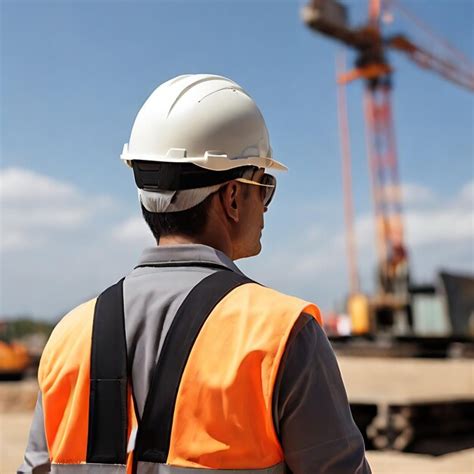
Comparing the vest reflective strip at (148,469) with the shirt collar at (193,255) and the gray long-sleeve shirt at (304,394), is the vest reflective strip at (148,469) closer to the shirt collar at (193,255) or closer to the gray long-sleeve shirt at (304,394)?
the gray long-sleeve shirt at (304,394)

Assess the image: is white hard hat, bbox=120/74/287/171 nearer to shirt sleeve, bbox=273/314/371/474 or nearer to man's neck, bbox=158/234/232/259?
man's neck, bbox=158/234/232/259

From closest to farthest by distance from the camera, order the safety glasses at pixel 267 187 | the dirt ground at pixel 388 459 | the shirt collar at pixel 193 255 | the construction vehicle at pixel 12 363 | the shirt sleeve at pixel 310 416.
A: the shirt sleeve at pixel 310 416
the shirt collar at pixel 193 255
the safety glasses at pixel 267 187
the dirt ground at pixel 388 459
the construction vehicle at pixel 12 363

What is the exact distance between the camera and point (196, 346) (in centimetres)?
130

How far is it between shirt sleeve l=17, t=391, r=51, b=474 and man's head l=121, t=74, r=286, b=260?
47 centimetres

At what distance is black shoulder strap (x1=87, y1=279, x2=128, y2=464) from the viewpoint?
1.34 m

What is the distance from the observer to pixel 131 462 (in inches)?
51.3

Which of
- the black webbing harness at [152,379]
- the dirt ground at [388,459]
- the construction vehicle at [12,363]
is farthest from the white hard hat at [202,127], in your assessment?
the construction vehicle at [12,363]

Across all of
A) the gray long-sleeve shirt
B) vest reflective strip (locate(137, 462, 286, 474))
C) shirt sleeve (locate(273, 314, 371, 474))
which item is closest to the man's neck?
the gray long-sleeve shirt

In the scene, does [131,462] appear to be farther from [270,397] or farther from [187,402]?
[270,397]

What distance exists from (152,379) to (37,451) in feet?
1.31

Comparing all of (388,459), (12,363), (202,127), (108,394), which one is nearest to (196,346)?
(108,394)

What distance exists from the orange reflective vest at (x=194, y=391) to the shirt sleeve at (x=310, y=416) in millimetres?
23

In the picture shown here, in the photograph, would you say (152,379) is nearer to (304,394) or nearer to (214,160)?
(304,394)

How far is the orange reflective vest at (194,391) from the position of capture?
1.25m
